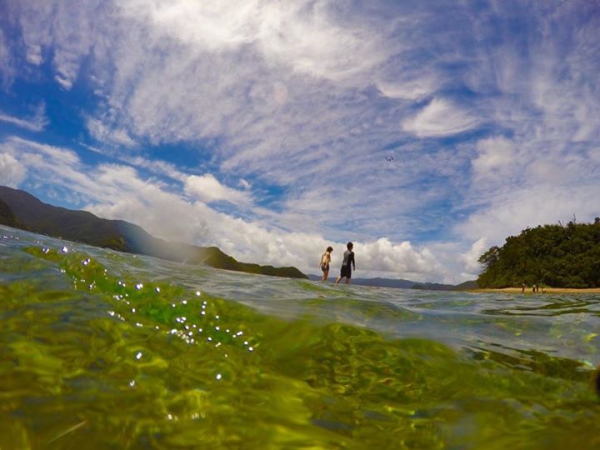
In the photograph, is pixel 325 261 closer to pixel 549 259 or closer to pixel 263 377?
pixel 263 377

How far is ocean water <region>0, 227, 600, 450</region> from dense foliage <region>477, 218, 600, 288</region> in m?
68.6

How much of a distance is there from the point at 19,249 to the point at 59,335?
6372 mm

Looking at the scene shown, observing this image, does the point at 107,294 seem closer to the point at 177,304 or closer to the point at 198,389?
the point at 177,304

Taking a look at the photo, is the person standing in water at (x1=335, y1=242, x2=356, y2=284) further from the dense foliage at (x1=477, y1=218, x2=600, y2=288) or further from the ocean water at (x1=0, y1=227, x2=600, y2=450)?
the dense foliage at (x1=477, y1=218, x2=600, y2=288)

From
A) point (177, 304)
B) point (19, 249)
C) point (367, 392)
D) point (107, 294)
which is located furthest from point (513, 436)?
point (19, 249)

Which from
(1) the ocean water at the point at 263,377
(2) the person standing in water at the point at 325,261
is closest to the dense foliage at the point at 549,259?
(2) the person standing in water at the point at 325,261

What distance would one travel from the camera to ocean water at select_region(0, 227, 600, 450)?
7.73 ft

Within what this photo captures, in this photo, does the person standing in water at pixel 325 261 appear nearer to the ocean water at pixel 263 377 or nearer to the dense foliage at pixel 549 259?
the ocean water at pixel 263 377

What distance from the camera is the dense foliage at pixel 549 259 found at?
200 ft

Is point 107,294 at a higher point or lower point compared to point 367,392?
higher

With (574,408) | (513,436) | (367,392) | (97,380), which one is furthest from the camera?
(367,392)

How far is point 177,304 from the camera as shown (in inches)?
215

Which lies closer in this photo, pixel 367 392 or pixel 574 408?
pixel 574 408

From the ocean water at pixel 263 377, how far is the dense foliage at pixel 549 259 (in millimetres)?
68622
